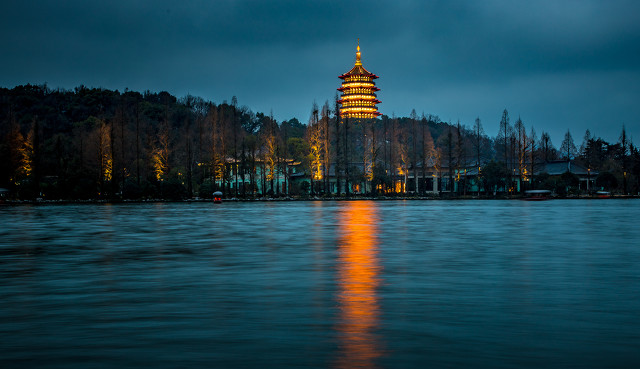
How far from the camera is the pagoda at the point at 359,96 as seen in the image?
107625 mm

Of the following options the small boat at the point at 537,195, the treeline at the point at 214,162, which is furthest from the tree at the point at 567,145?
the small boat at the point at 537,195

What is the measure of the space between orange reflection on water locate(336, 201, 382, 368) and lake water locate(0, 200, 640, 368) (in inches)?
1.3

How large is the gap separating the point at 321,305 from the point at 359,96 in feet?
331

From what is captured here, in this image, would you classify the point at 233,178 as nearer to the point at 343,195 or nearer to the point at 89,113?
the point at 343,195

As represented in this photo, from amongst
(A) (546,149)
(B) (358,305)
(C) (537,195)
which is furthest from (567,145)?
(B) (358,305)

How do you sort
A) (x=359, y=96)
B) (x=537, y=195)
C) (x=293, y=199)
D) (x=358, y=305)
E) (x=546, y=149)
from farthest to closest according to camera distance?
(x=359, y=96) < (x=546, y=149) < (x=293, y=199) < (x=537, y=195) < (x=358, y=305)

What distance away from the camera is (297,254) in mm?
15961

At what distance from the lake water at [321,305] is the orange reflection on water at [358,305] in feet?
0.11

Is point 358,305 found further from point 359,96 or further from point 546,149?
point 359,96

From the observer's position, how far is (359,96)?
10806cm

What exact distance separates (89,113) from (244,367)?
10920cm

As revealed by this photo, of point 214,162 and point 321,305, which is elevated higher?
point 214,162

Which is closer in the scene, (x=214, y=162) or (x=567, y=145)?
(x=214, y=162)

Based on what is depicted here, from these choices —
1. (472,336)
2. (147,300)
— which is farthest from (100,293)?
(472,336)
